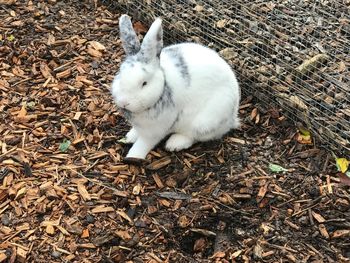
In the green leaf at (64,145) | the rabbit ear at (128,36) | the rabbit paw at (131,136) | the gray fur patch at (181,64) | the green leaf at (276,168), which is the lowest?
the green leaf at (64,145)

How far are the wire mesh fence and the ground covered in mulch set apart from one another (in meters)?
0.18

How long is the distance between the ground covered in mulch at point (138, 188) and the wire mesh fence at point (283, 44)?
0.60 ft

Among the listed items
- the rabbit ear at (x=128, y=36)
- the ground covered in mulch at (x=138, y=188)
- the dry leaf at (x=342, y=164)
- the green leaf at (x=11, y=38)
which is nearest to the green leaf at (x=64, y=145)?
the ground covered in mulch at (x=138, y=188)

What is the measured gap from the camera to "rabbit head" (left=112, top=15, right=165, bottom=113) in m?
3.71

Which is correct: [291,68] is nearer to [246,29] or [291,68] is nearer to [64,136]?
[246,29]

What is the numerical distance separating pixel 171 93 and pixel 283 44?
1.52 meters

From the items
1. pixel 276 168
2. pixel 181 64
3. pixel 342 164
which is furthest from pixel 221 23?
pixel 342 164

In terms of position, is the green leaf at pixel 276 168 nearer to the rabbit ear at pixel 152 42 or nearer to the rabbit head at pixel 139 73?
the rabbit head at pixel 139 73

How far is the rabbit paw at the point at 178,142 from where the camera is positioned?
432 centimetres

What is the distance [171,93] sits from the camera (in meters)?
4.01

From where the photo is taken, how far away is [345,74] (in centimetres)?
485

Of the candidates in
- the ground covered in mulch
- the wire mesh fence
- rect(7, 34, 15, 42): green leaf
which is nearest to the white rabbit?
the ground covered in mulch

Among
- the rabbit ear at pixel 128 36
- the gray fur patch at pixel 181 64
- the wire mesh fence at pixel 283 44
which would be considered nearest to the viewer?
the rabbit ear at pixel 128 36

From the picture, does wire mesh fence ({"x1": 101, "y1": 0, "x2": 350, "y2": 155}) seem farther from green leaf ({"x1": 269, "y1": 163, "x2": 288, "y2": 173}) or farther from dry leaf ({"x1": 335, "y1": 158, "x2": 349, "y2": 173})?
green leaf ({"x1": 269, "y1": 163, "x2": 288, "y2": 173})
